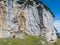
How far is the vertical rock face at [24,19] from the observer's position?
63812 millimetres

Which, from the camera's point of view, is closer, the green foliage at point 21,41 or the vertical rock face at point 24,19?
the green foliage at point 21,41

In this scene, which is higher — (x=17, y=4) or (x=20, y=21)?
(x=17, y=4)

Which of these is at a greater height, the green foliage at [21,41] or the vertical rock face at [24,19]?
the vertical rock face at [24,19]

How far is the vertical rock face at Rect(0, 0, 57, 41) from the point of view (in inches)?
2512

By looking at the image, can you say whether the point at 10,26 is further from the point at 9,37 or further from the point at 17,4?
the point at 17,4

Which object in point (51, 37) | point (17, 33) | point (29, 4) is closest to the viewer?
point (17, 33)

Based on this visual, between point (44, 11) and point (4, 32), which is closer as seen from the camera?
point (4, 32)

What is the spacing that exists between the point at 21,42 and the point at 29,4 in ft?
56.7

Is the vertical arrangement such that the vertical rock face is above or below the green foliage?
above

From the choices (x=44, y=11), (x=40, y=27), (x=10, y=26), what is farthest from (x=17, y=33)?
(x=44, y=11)

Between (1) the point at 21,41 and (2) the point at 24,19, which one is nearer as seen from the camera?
(1) the point at 21,41

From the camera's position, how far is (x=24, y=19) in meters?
71.8

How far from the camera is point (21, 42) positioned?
61.8 m

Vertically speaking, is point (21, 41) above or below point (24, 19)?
below
